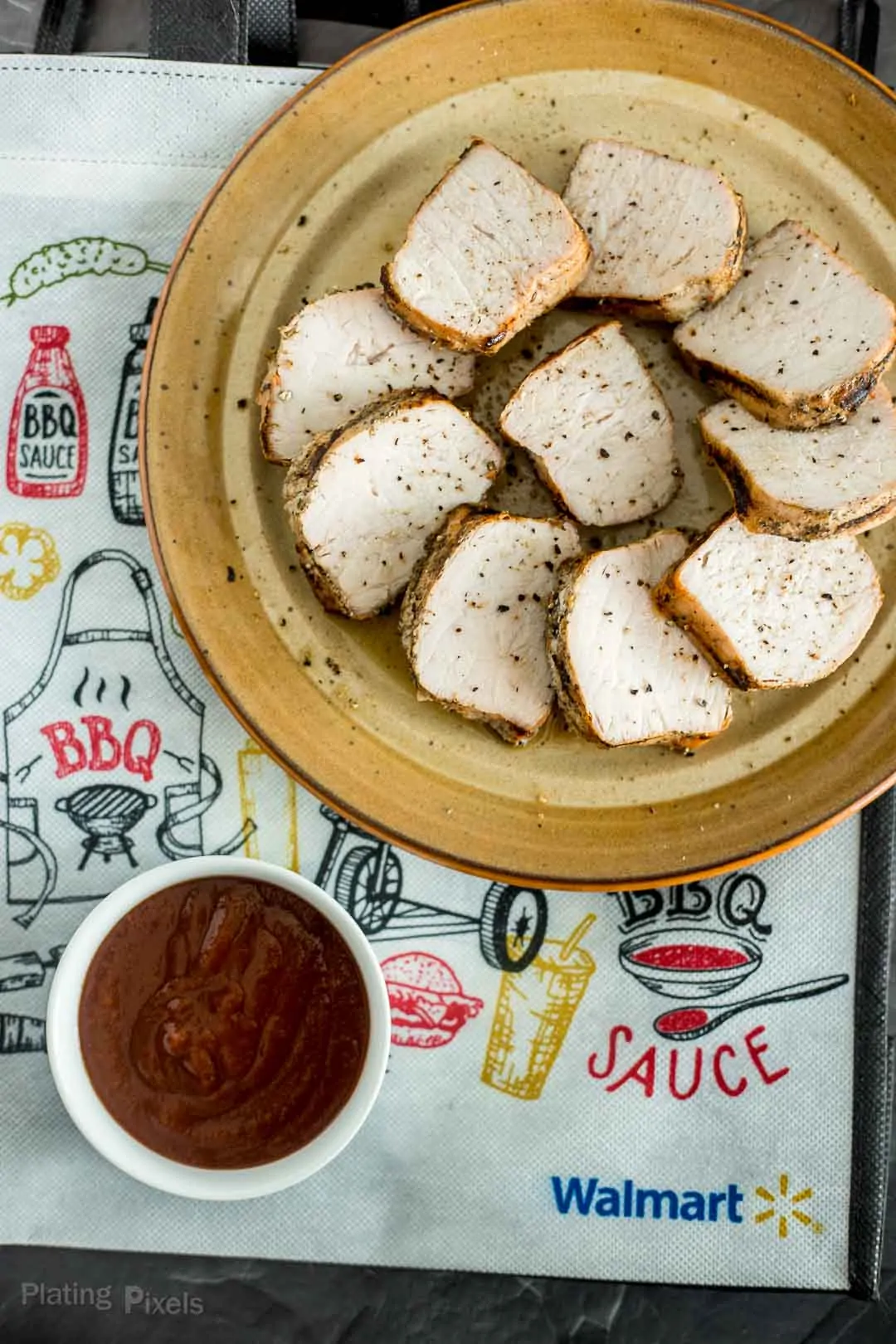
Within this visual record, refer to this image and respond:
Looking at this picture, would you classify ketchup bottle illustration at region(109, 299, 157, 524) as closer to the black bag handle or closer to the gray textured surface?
the black bag handle

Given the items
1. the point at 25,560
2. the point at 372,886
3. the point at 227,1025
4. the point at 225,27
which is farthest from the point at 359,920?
the point at 225,27

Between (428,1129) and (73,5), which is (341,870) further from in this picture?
(73,5)

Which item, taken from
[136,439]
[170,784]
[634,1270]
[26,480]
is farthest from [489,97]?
[634,1270]

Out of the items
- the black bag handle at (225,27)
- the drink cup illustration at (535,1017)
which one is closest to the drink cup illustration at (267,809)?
the drink cup illustration at (535,1017)

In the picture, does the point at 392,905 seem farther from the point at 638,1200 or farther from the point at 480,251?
the point at 480,251

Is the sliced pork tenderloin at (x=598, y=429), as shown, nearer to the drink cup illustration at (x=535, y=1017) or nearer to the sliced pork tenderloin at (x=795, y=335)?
the sliced pork tenderloin at (x=795, y=335)

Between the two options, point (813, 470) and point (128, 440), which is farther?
point (128, 440)
